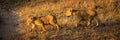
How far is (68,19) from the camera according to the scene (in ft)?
37.8

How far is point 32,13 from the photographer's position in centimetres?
1142

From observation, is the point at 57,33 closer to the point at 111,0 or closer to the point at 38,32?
the point at 38,32

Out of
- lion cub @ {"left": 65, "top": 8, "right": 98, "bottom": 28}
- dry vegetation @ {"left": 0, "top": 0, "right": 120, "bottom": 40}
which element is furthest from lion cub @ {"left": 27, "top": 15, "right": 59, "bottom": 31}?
lion cub @ {"left": 65, "top": 8, "right": 98, "bottom": 28}

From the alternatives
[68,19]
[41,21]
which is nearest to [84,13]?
[68,19]

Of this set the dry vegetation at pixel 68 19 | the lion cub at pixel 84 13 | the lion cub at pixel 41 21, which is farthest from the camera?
the lion cub at pixel 84 13

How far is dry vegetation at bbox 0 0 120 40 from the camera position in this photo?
10.5 meters

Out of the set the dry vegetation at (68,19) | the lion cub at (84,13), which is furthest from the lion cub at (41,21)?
the lion cub at (84,13)

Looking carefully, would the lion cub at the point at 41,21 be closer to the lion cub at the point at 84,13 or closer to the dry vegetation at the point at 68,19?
the dry vegetation at the point at 68,19

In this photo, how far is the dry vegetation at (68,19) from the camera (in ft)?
34.6

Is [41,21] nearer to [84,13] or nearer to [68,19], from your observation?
[68,19]

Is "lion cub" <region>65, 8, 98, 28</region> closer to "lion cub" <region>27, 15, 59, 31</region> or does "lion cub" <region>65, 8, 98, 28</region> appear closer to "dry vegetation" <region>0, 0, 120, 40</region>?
"dry vegetation" <region>0, 0, 120, 40</region>

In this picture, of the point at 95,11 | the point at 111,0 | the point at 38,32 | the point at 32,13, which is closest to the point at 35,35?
the point at 38,32

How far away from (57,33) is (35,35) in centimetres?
78

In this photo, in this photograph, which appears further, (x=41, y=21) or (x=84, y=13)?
(x=84, y=13)
